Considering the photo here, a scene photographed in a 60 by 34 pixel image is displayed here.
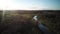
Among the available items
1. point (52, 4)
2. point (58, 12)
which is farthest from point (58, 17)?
point (52, 4)

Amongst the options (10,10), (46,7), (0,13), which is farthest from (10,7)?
(46,7)

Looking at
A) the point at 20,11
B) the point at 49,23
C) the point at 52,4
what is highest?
the point at 52,4

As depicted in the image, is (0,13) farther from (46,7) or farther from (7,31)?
(46,7)

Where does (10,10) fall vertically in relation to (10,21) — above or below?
above

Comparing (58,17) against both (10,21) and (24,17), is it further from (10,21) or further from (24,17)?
(10,21)

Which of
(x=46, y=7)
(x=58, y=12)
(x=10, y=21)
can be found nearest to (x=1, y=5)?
(x=10, y=21)

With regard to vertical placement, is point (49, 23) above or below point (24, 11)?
below

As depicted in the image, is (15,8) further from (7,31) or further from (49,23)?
(49,23)
